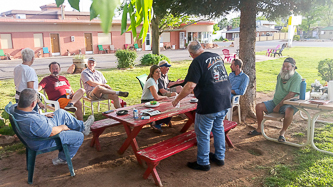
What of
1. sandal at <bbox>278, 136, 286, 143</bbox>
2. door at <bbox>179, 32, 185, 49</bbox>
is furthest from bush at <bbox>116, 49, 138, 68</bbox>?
door at <bbox>179, 32, 185, 49</bbox>

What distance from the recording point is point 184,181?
11.1 feet

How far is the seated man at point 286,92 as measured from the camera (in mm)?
4512

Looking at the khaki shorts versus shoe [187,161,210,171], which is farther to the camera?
the khaki shorts

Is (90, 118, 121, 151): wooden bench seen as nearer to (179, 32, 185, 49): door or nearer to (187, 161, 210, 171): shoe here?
(187, 161, 210, 171): shoe

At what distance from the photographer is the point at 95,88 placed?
5.77 meters

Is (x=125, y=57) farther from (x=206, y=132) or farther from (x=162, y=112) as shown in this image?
(x=206, y=132)

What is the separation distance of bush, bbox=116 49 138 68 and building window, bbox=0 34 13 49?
13.6 metres

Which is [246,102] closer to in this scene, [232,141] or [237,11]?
[232,141]

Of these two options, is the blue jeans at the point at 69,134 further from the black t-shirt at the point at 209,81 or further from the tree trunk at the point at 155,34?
the tree trunk at the point at 155,34

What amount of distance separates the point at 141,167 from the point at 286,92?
2907mm

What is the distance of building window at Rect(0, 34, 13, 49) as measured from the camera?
70.1ft

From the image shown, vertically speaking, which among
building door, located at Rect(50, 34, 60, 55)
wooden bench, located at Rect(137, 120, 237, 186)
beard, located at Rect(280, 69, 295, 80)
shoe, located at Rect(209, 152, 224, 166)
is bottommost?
shoe, located at Rect(209, 152, 224, 166)

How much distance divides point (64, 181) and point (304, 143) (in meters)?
3.87

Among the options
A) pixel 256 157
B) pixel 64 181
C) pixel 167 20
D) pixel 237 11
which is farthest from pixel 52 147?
pixel 167 20
